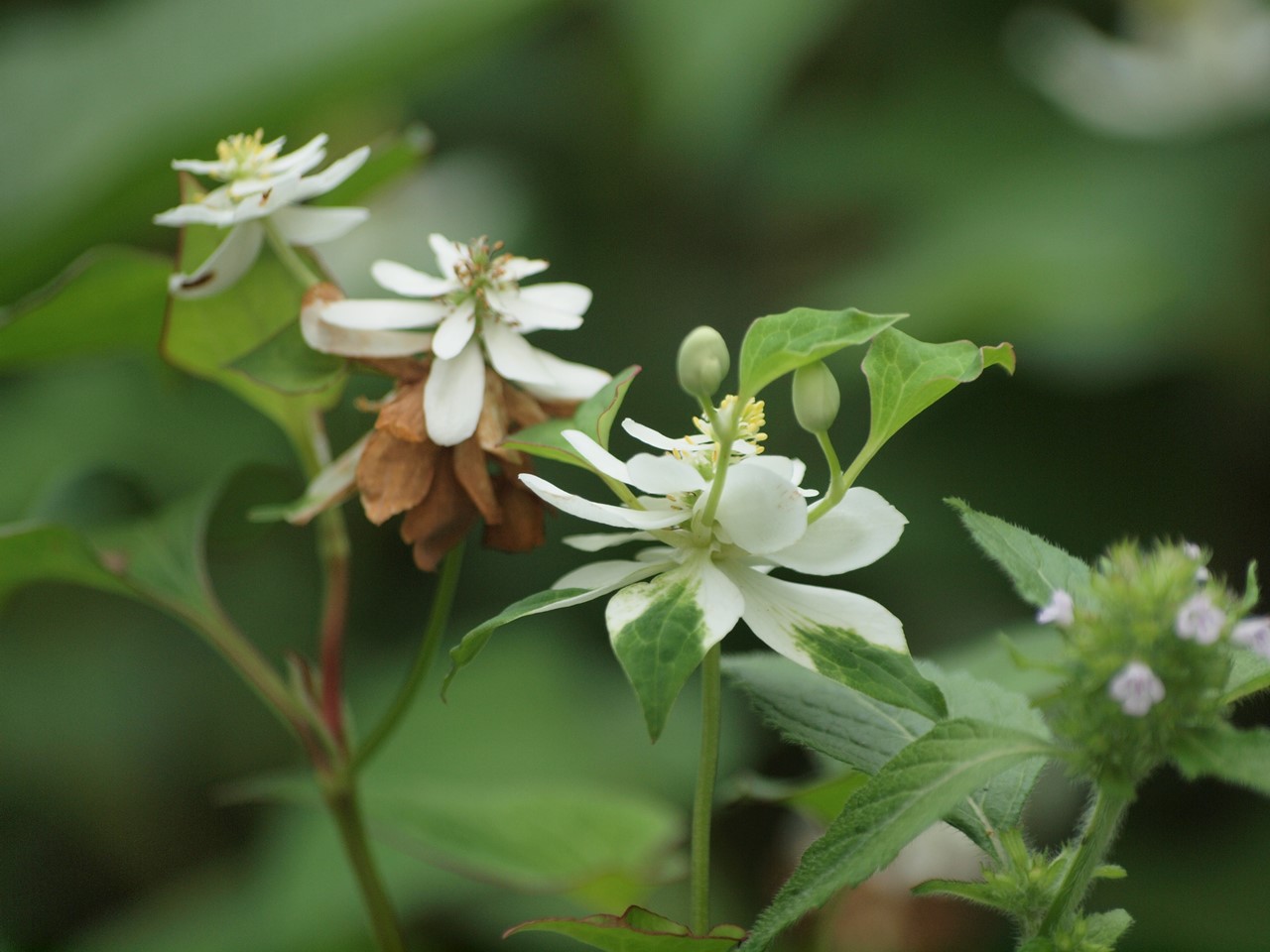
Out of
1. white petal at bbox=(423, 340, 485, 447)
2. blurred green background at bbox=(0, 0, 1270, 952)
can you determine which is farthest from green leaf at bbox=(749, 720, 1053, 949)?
blurred green background at bbox=(0, 0, 1270, 952)

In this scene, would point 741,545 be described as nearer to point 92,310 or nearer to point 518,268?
point 518,268

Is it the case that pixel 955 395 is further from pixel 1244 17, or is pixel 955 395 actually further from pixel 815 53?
pixel 1244 17

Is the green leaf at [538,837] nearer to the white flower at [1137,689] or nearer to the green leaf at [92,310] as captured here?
the green leaf at [92,310]

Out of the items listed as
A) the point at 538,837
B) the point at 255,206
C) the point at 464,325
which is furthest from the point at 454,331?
the point at 538,837

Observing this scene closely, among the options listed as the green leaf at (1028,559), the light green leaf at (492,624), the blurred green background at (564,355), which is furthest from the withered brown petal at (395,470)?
the blurred green background at (564,355)

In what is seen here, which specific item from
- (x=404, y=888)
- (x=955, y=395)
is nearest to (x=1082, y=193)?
(x=955, y=395)

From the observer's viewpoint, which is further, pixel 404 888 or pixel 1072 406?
pixel 1072 406
